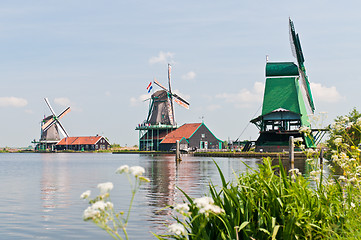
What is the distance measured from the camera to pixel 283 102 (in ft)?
168

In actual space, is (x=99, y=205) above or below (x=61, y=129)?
below

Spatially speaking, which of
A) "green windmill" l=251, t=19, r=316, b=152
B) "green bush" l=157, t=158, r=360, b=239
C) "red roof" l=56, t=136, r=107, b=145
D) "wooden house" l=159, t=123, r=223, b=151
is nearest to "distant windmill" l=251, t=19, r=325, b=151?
"green windmill" l=251, t=19, r=316, b=152

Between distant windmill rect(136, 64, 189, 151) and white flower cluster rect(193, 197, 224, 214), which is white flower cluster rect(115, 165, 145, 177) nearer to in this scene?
white flower cluster rect(193, 197, 224, 214)

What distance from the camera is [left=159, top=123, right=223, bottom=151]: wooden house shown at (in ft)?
244

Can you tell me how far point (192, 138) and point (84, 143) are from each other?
123 feet

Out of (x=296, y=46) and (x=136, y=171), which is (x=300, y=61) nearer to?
(x=296, y=46)

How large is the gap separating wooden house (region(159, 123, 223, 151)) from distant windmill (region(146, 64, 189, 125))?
3088 mm

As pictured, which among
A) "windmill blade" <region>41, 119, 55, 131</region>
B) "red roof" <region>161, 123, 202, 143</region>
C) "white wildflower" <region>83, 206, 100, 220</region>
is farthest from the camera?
"windmill blade" <region>41, 119, 55, 131</region>

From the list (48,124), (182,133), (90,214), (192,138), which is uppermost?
(48,124)

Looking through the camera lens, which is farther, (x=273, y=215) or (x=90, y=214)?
(x=273, y=215)

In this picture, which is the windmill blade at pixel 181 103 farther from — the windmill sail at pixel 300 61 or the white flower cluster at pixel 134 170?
the white flower cluster at pixel 134 170

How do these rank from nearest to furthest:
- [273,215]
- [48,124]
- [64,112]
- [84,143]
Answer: [273,215] → [48,124] → [84,143] → [64,112]

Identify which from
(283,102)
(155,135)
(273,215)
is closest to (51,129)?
(155,135)

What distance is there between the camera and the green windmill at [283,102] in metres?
51.0
